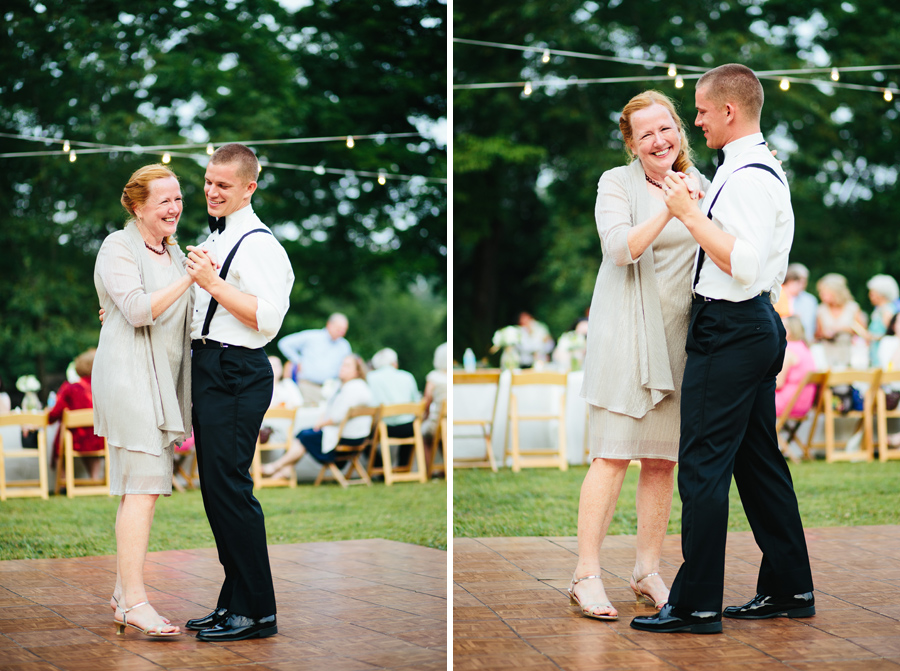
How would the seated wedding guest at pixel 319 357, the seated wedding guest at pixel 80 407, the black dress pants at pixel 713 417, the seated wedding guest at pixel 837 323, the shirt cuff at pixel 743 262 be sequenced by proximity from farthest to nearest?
1. the seated wedding guest at pixel 319 357
2. the seated wedding guest at pixel 837 323
3. the seated wedding guest at pixel 80 407
4. the black dress pants at pixel 713 417
5. the shirt cuff at pixel 743 262

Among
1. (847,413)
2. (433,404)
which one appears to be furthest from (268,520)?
(847,413)

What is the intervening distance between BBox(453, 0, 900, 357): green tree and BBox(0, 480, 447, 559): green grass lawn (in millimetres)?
8048

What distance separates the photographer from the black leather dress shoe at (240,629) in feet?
11.1

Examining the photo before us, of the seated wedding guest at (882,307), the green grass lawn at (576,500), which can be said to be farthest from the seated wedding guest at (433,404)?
the seated wedding guest at (882,307)

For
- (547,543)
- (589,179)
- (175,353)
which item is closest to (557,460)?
(547,543)

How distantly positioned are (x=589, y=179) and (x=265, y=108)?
17.2ft

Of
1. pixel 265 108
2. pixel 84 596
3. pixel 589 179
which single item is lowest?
pixel 84 596

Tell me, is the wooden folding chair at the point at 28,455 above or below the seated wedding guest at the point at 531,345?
below

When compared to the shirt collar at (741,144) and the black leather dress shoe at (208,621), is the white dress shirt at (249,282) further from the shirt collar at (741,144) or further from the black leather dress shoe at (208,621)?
the shirt collar at (741,144)

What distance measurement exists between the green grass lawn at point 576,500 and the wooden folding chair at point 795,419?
0.28 m

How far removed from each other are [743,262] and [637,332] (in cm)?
50

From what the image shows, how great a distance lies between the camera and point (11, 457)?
7.94 meters

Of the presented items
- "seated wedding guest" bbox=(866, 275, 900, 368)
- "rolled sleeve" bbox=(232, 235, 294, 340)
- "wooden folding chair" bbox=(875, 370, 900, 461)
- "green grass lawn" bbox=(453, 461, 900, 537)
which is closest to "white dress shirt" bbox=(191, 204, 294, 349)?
"rolled sleeve" bbox=(232, 235, 294, 340)

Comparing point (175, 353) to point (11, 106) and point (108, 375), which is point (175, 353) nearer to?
point (108, 375)
